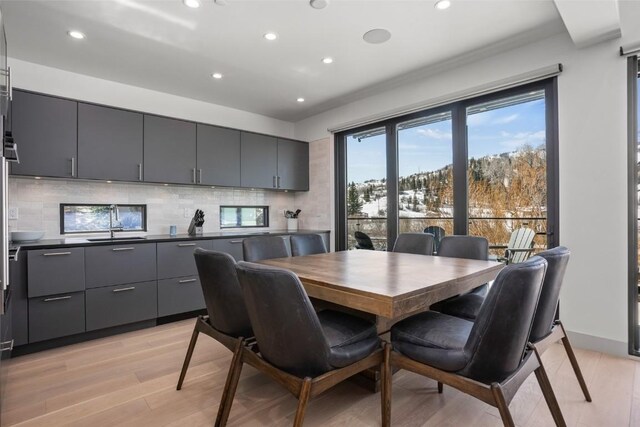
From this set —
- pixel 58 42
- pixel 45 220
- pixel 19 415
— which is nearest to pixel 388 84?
pixel 58 42

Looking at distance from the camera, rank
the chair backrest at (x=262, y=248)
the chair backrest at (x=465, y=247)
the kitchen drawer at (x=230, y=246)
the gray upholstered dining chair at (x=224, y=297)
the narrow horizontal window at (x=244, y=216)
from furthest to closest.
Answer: the narrow horizontal window at (x=244, y=216) → the kitchen drawer at (x=230, y=246) → the chair backrest at (x=262, y=248) → the chair backrest at (x=465, y=247) → the gray upholstered dining chair at (x=224, y=297)

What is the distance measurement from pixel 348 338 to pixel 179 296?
253 centimetres

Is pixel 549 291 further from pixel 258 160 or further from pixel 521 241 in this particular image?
pixel 258 160

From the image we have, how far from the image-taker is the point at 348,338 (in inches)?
62.9

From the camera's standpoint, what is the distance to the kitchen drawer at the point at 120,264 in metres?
3.02

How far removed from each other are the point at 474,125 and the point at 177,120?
3262 mm

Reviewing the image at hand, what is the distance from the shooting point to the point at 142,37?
2768 millimetres

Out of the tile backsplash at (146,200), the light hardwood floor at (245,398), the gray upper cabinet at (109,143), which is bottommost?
the light hardwood floor at (245,398)

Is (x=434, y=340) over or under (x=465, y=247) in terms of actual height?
under

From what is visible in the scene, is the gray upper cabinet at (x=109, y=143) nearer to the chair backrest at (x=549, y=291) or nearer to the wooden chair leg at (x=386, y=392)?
the wooden chair leg at (x=386, y=392)

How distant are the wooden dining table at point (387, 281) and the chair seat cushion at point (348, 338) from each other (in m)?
0.10

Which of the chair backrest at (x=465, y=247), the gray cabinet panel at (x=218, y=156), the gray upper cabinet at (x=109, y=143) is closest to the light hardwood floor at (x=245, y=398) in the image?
the chair backrest at (x=465, y=247)

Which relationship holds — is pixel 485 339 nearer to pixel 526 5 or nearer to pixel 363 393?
pixel 363 393

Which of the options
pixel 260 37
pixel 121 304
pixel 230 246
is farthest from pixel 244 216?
pixel 260 37
